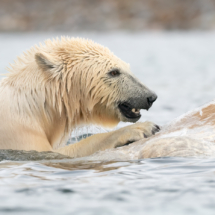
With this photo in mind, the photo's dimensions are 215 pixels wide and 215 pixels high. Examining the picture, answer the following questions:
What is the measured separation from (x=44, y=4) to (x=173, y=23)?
24.1 metres

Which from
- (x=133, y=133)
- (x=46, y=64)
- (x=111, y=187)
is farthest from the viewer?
(x=46, y=64)

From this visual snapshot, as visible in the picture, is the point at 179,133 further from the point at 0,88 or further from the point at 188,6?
the point at 188,6

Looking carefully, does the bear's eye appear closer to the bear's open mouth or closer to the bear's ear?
the bear's open mouth

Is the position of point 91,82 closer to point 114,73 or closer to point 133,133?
point 114,73

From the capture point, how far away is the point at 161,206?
322 centimetres

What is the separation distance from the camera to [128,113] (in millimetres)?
5535

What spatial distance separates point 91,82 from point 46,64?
586 millimetres

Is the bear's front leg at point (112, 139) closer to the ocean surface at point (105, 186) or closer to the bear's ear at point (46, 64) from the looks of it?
the ocean surface at point (105, 186)

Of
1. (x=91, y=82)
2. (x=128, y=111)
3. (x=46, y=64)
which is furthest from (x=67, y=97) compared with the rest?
(x=128, y=111)

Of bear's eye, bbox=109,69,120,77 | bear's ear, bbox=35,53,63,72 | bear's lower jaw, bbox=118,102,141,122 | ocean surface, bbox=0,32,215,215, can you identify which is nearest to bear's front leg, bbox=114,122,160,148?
bear's lower jaw, bbox=118,102,141,122

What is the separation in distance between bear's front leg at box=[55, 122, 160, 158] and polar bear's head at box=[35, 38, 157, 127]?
1.05 ft

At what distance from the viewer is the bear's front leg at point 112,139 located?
5117 mm

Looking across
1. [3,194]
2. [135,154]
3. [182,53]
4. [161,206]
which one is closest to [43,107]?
Result: [135,154]

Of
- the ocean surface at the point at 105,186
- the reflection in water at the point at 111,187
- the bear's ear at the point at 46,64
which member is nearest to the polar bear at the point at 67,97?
the bear's ear at the point at 46,64
